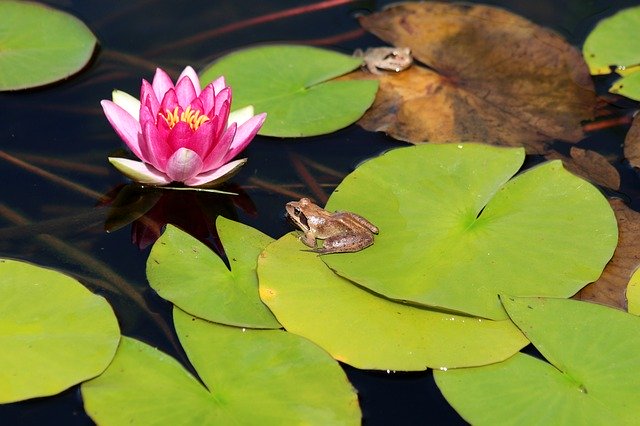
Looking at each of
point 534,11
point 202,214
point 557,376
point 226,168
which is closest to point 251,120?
point 226,168

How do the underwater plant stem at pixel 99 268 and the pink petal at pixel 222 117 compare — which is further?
the pink petal at pixel 222 117

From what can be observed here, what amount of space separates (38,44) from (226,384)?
9.24 ft

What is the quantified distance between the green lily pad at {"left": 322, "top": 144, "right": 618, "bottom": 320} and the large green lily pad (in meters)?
1.29

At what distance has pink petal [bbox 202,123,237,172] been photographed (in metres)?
4.26

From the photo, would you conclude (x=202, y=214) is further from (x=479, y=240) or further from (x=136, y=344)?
(x=479, y=240)

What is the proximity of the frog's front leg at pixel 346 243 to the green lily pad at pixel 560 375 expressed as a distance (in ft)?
2.33

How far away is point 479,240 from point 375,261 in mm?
539

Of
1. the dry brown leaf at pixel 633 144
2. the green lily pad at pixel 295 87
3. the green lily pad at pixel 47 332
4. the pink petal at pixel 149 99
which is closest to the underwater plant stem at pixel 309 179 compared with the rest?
the green lily pad at pixel 295 87

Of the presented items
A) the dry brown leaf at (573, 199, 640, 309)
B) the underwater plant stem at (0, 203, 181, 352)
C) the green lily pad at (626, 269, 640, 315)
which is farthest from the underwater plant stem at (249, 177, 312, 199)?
the green lily pad at (626, 269, 640, 315)

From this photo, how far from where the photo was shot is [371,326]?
3.66m

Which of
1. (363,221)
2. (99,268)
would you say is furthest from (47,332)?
(363,221)

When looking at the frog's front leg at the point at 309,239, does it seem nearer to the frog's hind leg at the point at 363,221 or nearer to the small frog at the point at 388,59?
the frog's hind leg at the point at 363,221

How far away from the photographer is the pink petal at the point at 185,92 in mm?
4441

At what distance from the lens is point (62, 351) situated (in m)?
3.44
